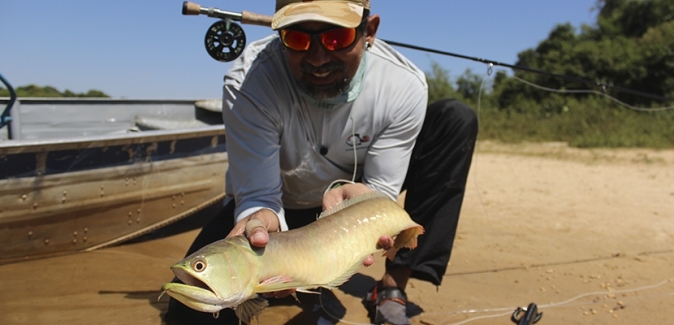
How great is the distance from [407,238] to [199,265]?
1174mm

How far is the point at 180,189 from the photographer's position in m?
4.63

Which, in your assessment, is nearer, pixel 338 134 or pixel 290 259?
pixel 290 259

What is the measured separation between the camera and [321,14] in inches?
93.1

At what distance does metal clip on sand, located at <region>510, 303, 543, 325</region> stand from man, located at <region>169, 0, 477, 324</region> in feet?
1.51

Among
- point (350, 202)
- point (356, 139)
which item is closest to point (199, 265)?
point (350, 202)

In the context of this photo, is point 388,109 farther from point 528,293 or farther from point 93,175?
point 93,175

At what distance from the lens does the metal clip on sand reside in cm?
286

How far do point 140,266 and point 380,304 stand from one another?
174cm

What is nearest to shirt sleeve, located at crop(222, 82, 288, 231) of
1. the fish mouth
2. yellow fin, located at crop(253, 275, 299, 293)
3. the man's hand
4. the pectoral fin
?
the man's hand

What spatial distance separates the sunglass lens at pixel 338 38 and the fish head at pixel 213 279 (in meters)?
1.14

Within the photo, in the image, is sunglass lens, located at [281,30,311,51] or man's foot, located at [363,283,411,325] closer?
sunglass lens, located at [281,30,311,51]

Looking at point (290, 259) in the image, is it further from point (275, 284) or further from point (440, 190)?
point (440, 190)

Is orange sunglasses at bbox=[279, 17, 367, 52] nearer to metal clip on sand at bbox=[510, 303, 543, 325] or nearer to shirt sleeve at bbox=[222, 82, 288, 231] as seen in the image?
shirt sleeve at bbox=[222, 82, 288, 231]

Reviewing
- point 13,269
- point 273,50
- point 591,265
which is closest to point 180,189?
point 13,269
